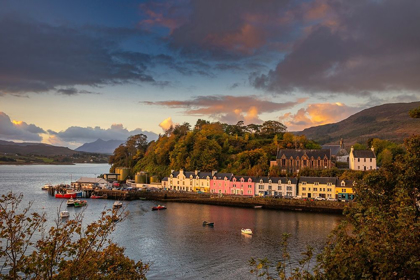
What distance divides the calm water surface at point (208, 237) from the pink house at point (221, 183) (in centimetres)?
1187

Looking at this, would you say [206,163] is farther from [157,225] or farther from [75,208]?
[157,225]

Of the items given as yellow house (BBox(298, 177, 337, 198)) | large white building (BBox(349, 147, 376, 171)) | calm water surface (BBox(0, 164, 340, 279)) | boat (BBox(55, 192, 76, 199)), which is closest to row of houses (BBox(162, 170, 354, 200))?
yellow house (BBox(298, 177, 337, 198))

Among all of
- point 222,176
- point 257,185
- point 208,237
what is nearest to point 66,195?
point 222,176

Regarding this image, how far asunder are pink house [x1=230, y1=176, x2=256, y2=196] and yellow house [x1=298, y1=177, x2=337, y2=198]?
8.33 metres

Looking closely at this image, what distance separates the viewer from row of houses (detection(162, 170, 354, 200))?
5628 centimetres

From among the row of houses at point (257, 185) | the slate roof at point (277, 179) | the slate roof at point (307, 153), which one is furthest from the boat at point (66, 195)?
the slate roof at point (307, 153)

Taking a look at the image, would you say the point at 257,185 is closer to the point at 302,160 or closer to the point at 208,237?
the point at 302,160

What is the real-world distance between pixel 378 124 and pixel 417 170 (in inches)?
7489

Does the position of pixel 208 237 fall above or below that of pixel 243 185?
below

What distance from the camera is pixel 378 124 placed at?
187500 mm

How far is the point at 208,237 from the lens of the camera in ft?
111

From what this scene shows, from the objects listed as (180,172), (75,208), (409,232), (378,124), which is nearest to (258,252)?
(409,232)

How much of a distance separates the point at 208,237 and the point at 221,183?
3174 cm

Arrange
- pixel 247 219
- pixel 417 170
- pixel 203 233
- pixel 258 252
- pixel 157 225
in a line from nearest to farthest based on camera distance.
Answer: pixel 417 170 < pixel 258 252 < pixel 203 233 < pixel 157 225 < pixel 247 219
